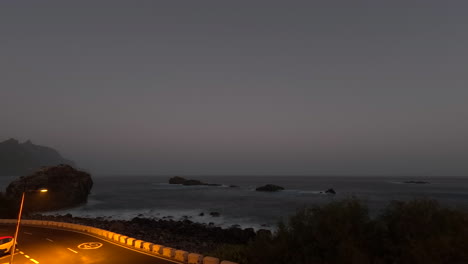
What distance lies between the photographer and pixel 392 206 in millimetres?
19422

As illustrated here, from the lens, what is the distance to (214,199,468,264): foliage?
1586 cm

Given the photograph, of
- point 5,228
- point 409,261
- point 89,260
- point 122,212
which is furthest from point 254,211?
point 409,261

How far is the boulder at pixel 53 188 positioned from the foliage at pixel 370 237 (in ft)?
291

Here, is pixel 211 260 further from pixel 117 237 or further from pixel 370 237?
pixel 117 237

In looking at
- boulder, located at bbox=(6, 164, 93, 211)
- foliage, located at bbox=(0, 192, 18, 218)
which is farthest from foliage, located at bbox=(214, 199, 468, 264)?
boulder, located at bbox=(6, 164, 93, 211)

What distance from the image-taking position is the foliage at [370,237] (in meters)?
15.9

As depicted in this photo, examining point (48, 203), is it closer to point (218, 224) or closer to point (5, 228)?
point (5, 228)

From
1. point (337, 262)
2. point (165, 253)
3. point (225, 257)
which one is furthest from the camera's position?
point (165, 253)

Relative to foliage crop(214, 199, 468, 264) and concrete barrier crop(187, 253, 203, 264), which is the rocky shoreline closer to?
concrete barrier crop(187, 253, 203, 264)

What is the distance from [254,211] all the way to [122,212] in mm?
36682

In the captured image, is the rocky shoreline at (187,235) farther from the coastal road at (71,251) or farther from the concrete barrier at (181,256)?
the concrete barrier at (181,256)

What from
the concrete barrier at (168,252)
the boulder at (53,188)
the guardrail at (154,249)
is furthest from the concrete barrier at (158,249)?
the boulder at (53,188)

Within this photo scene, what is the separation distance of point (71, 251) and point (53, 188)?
259 feet

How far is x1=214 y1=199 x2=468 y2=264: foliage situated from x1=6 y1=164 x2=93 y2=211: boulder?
8875cm
